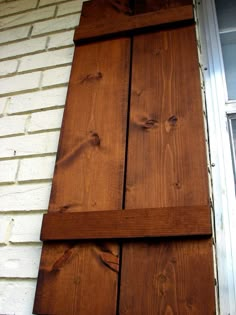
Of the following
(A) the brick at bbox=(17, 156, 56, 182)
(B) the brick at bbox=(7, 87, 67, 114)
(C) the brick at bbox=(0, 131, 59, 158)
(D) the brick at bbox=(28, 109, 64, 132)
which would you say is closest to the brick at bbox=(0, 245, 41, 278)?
(A) the brick at bbox=(17, 156, 56, 182)

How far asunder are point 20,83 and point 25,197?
1.89 ft

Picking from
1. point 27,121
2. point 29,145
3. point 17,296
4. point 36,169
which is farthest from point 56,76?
point 17,296

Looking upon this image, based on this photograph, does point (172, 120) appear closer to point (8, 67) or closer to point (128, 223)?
point (128, 223)

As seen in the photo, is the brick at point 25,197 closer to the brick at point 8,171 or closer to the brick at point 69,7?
the brick at point 8,171

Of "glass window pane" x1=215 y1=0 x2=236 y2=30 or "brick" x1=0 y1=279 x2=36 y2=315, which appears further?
"glass window pane" x1=215 y1=0 x2=236 y2=30

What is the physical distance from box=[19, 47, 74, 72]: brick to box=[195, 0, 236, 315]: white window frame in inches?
23.3

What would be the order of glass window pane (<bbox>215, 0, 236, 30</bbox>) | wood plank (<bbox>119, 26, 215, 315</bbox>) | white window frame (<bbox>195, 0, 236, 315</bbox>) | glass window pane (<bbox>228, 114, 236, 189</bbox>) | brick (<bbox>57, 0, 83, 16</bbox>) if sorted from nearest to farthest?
wood plank (<bbox>119, 26, 215, 315</bbox>)
white window frame (<bbox>195, 0, 236, 315</bbox>)
glass window pane (<bbox>228, 114, 236, 189</bbox>)
glass window pane (<bbox>215, 0, 236, 30</bbox>)
brick (<bbox>57, 0, 83, 16</bbox>)

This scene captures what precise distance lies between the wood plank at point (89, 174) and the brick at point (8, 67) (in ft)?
1.10

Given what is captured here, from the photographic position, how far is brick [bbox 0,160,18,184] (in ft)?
3.92

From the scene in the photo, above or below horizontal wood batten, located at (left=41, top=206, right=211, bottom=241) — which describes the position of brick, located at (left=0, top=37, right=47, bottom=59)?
above

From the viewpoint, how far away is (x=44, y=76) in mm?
1414

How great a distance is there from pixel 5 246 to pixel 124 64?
81 centimetres

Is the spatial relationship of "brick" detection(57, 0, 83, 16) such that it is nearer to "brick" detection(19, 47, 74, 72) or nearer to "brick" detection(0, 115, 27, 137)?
"brick" detection(19, 47, 74, 72)

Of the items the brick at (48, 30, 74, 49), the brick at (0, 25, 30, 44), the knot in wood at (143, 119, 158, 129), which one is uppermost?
the brick at (0, 25, 30, 44)
